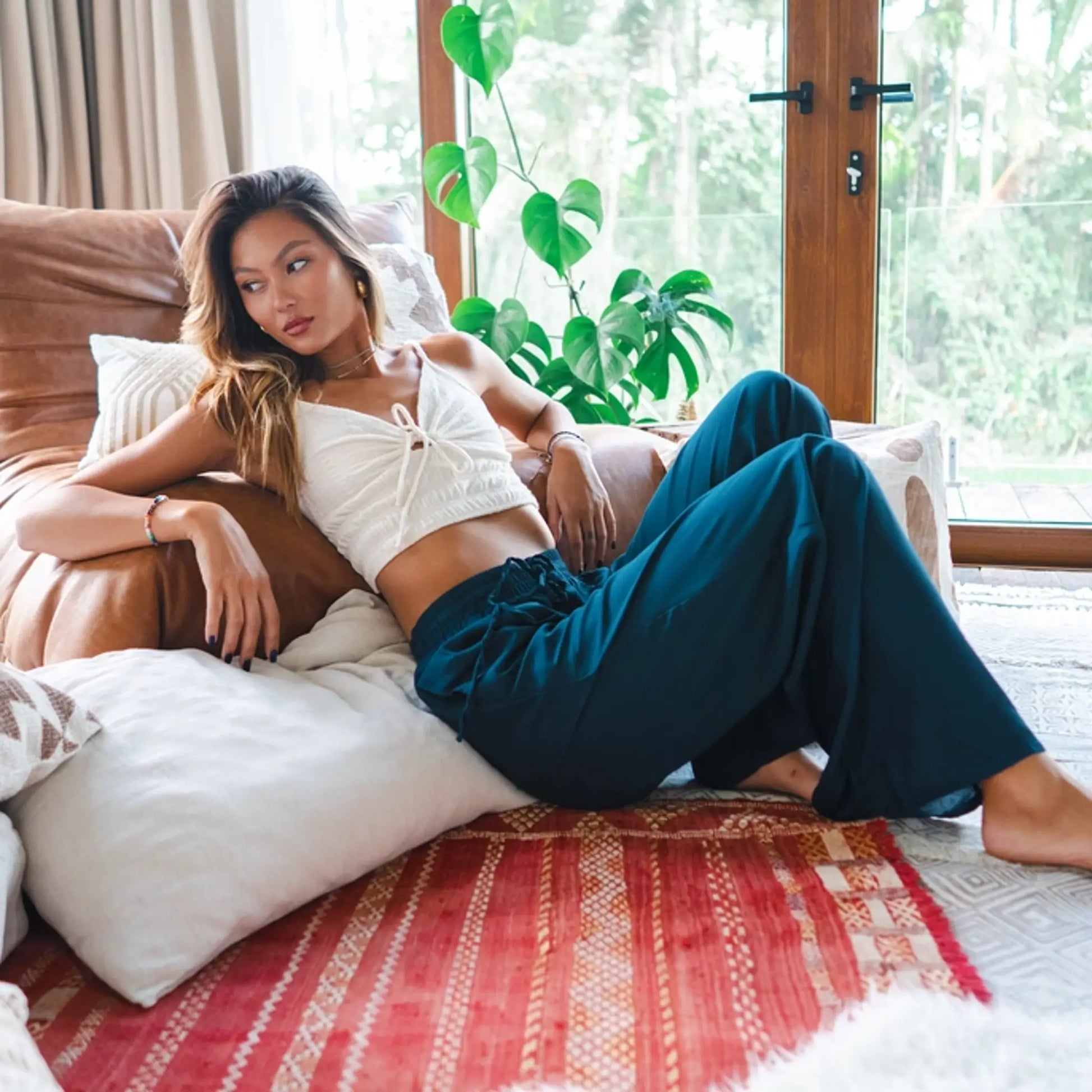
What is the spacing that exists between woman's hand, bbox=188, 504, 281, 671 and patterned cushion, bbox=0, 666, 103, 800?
230 millimetres

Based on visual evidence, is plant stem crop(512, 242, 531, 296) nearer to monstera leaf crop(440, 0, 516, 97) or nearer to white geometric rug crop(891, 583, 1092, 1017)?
monstera leaf crop(440, 0, 516, 97)

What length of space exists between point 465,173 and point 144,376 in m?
1.23

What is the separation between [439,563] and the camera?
1.48m

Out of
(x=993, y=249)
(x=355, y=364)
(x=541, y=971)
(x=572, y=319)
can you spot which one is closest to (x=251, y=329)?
(x=355, y=364)

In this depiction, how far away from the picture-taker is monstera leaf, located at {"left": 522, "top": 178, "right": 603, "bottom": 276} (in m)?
2.76

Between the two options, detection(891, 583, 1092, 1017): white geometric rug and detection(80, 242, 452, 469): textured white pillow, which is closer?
detection(891, 583, 1092, 1017): white geometric rug

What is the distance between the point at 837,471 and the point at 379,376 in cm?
70

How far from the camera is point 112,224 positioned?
208 cm

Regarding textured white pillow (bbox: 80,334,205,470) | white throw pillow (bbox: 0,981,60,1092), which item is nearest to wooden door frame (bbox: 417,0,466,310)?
textured white pillow (bbox: 80,334,205,470)

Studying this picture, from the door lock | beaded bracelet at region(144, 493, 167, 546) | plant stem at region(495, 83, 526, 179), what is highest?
plant stem at region(495, 83, 526, 179)

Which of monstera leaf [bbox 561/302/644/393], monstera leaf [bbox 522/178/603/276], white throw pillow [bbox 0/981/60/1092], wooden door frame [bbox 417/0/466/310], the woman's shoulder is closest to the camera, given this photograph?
white throw pillow [bbox 0/981/60/1092]

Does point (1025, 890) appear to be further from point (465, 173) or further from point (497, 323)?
point (465, 173)

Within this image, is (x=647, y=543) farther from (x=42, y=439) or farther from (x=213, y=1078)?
(x=42, y=439)

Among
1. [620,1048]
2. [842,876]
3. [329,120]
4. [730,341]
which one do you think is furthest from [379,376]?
[329,120]
